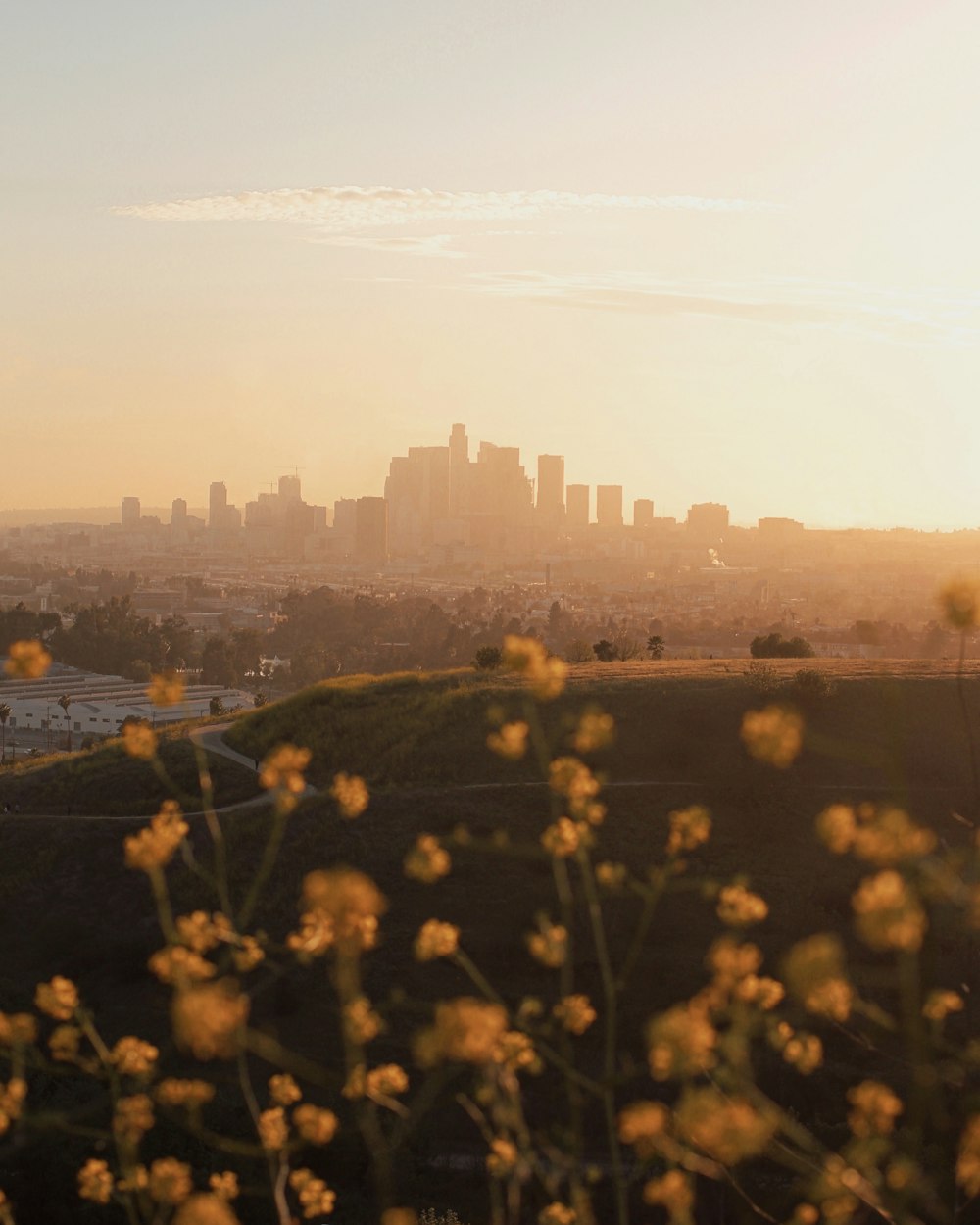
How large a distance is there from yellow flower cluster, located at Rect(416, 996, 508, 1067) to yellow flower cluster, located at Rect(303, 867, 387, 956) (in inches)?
12.7

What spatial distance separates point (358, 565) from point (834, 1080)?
567 ft

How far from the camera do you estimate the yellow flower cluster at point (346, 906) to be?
3281 millimetres

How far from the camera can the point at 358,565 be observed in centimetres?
18650

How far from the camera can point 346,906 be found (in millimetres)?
3311

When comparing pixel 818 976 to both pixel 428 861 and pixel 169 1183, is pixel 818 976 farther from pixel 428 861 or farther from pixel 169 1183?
pixel 169 1183

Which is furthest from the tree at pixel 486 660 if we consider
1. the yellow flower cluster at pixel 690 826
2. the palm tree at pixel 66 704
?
the yellow flower cluster at pixel 690 826

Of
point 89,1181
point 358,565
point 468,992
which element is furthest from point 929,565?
point 89,1181

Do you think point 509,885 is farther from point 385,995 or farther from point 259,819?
point 259,819

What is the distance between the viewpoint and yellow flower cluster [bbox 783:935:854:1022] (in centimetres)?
288

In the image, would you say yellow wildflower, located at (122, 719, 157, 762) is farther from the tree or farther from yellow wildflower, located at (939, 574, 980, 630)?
the tree

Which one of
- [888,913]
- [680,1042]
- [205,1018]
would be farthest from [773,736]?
[205,1018]

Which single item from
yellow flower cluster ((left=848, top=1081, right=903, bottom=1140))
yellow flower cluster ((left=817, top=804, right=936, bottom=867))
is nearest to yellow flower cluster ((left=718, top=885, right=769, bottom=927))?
yellow flower cluster ((left=817, top=804, right=936, bottom=867))

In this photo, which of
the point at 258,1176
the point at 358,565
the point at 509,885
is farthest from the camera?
the point at 358,565

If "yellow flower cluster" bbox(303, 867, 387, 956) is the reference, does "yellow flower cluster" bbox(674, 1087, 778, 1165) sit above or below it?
below
